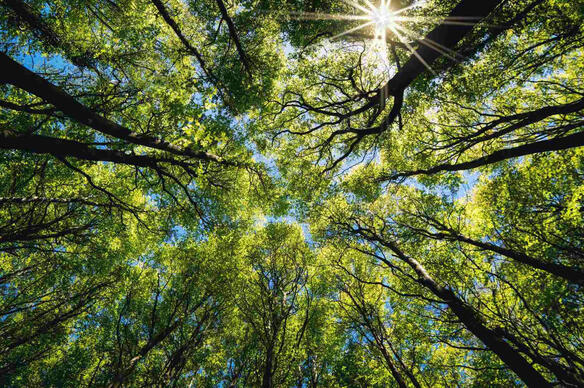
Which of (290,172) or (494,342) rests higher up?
(290,172)

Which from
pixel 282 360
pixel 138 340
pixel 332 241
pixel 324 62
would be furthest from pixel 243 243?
pixel 324 62

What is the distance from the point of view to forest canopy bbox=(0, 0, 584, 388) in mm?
A: 5195

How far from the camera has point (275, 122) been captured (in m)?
10.8

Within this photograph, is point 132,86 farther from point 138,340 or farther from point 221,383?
point 221,383

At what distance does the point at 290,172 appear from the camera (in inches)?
457

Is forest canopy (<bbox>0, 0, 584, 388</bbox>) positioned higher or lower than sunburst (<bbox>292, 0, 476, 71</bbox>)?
lower

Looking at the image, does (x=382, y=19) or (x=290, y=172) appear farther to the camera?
(x=290, y=172)

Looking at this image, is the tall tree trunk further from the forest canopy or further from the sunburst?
the sunburst

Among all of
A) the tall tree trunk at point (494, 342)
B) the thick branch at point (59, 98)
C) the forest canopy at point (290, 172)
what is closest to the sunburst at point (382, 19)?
the forest canopy at point (290, 172)

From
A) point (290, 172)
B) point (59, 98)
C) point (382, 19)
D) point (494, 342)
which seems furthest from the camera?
point (290, 172)

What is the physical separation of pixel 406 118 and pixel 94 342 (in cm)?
2125

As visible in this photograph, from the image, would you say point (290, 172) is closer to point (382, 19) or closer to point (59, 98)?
point (382, 19)

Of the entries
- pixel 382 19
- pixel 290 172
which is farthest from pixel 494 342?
pixel 382 19

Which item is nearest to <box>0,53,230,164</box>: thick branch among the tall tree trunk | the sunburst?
the sunburst
